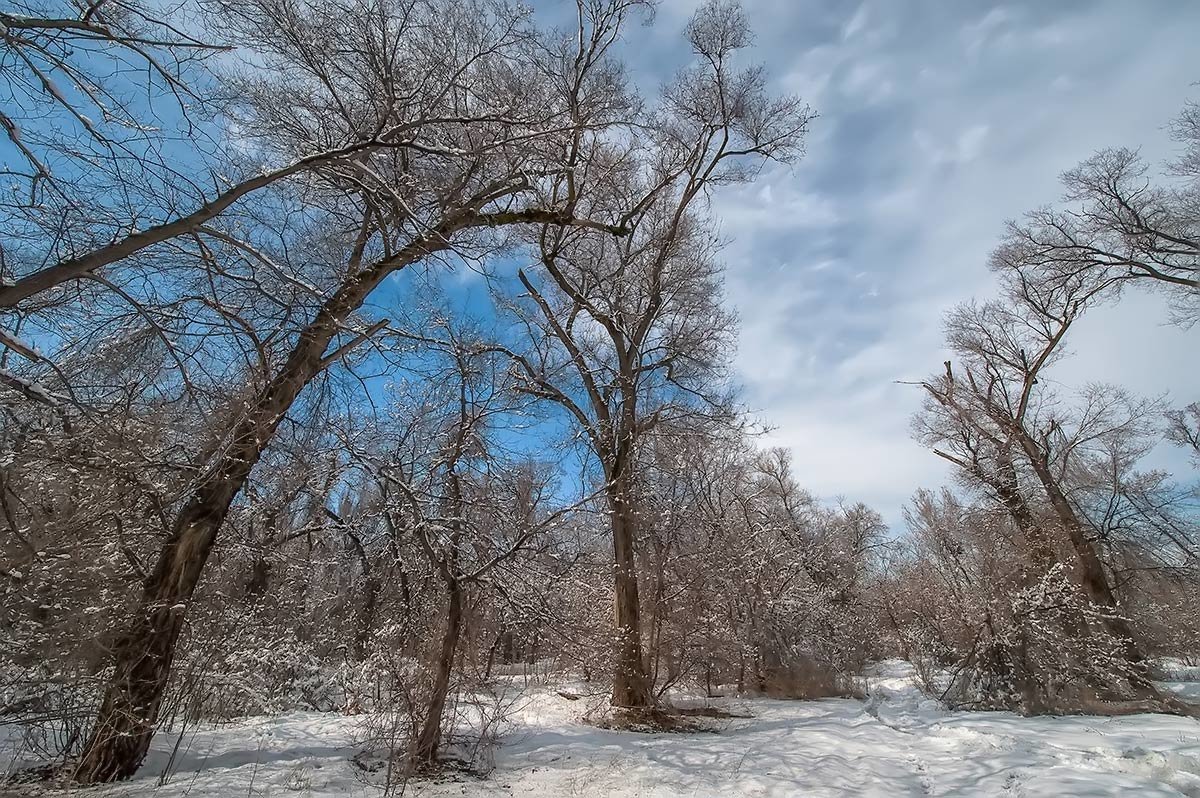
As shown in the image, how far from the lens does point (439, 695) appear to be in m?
5.63

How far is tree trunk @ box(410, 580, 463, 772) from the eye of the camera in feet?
18.1

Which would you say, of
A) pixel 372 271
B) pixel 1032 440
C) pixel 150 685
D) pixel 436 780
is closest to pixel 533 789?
pixel 436 780

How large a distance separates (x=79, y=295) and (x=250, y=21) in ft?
8.54

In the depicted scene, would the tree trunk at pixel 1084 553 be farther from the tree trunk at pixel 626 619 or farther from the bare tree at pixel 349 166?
the bare tree at pixel 349 166

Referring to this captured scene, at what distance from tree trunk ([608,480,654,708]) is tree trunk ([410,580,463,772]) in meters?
3.56

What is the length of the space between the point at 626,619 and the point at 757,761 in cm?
380

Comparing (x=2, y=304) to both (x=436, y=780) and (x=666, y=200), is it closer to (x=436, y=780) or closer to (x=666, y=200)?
(x=436, y=780)

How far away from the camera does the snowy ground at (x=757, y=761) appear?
4.88 m

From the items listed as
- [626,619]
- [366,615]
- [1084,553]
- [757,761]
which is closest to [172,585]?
[366,615]

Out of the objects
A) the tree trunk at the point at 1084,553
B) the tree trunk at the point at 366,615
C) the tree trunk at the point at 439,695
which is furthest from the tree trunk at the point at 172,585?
the tree trunk at the point at 1084,553

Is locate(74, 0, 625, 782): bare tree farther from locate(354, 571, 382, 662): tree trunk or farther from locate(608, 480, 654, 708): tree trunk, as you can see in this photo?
locate(608, 480, 654, 708): tree trunk

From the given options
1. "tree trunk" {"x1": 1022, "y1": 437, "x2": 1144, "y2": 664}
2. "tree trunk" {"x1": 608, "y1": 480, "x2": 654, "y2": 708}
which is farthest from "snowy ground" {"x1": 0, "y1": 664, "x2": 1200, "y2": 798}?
"tree trunk" {"x1": 1022, "y1": 437, "x2": 1144, "y2": 664}

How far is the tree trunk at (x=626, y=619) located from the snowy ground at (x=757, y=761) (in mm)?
1070

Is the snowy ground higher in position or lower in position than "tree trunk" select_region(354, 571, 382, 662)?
lower
